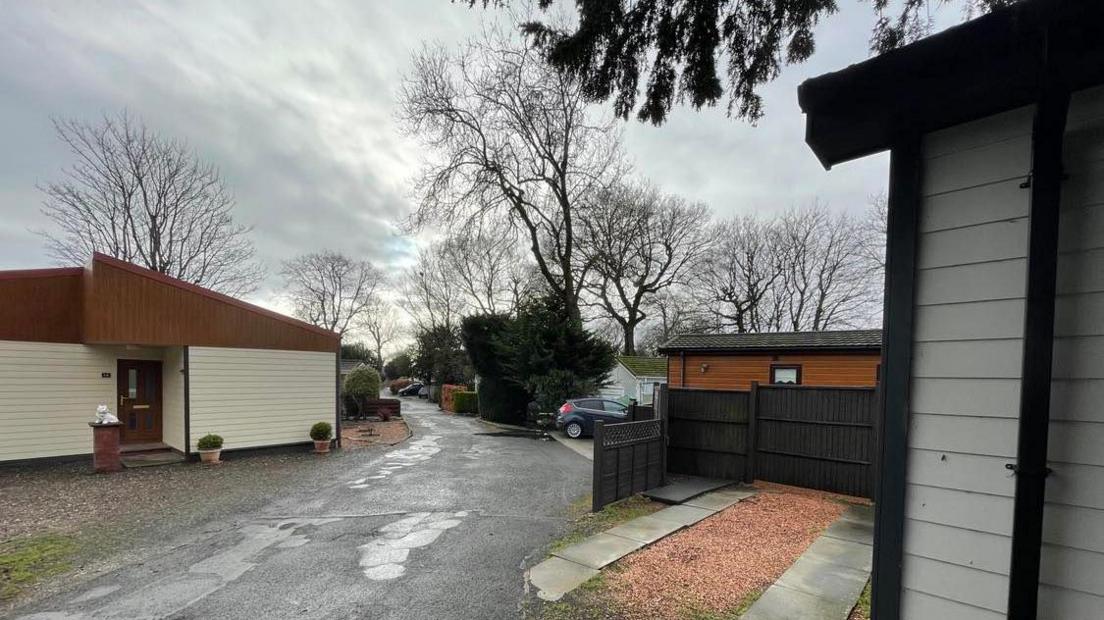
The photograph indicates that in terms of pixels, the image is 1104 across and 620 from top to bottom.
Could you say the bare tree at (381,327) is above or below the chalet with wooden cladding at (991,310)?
below

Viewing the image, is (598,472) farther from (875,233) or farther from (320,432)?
(875,233)

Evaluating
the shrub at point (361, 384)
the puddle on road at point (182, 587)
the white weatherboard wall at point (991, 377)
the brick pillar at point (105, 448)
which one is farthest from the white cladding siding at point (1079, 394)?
the shrub at point (361, 384)

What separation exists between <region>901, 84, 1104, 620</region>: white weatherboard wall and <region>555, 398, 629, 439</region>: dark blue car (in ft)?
44.4

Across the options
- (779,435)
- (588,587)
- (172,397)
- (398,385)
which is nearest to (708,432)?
(779,435)

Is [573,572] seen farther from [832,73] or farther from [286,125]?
[286,125]

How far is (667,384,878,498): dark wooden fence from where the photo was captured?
7137 mm

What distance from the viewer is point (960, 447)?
6.64 feet

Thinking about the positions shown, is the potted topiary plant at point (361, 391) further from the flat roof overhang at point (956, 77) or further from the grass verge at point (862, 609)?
the flat roof overhang at point (956, 77)

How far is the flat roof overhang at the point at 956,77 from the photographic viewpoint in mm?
1683

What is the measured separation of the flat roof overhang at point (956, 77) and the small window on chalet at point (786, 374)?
42.8 feet

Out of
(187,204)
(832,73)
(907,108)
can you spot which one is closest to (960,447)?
(907,108)

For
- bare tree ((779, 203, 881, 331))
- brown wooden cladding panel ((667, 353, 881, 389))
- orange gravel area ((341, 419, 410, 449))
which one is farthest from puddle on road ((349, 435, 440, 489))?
bare tree ((779, 203, 881, 331))

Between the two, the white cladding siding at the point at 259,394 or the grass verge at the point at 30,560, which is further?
the white cladding siding at the point at 259,394

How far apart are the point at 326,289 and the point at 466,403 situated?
21.6 meters
